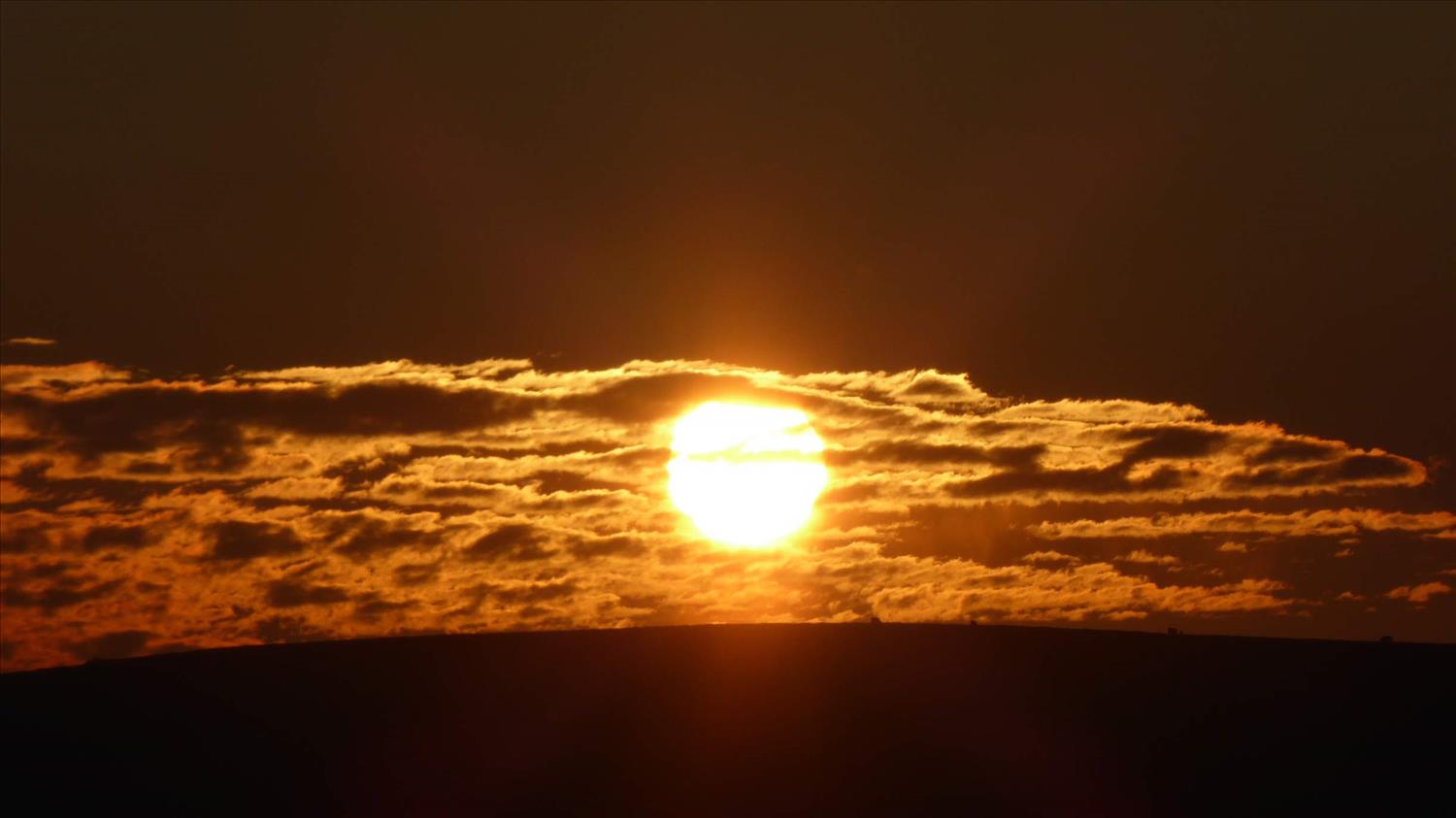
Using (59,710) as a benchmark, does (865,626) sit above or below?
above

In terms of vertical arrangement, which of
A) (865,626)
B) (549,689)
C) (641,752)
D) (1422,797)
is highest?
(865,626)

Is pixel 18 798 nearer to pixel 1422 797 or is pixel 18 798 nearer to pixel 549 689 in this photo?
pixel 549 689

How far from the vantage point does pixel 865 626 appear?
51.8 m

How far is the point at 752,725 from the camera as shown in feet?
137

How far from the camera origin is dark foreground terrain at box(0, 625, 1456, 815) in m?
37.4

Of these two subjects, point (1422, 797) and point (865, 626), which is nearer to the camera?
point (1422, 797)

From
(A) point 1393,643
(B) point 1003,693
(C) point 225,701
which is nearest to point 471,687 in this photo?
(C) point 225,701

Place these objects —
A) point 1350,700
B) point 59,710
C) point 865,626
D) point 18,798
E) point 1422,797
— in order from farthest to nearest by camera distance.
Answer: point 865,626
point 59,710
point 1350,700
point 18,798
point 1422,797

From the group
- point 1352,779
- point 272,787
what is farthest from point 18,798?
point 1352,779

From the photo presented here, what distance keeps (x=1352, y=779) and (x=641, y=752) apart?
51.1 ft

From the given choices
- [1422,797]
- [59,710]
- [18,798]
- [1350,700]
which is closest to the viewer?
[1422,797]

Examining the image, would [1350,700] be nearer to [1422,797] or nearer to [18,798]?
[1422,797]

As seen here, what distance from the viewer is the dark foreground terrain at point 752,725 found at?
37406 millimetres

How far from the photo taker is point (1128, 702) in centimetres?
4297
